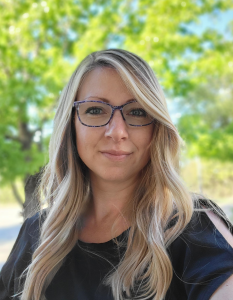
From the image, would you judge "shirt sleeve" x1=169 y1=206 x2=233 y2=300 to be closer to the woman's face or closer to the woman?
the woman

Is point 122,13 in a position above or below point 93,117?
above

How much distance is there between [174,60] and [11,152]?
96.1 inches

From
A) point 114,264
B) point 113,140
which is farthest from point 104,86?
point 114,264

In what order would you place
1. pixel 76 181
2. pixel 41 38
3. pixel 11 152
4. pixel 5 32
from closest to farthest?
pixel 76 181
pixel 11 152
pixel 5 32
pixel 41 38

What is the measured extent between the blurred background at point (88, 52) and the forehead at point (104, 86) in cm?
281

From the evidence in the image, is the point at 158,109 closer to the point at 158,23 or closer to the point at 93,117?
the point at 93,117

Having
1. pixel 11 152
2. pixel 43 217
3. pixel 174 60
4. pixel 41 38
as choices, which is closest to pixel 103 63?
pixel 43 217

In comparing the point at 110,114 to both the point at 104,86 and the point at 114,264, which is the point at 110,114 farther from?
the point at 114,264

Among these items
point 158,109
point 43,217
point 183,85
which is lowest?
point 43,217

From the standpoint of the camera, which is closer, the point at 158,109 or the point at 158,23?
the point at 158,109

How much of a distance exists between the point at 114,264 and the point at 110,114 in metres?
0.51

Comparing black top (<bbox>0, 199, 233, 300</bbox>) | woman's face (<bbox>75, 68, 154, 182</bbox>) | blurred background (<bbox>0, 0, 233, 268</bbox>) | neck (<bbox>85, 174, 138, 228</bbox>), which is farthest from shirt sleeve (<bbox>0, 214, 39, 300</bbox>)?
blurred background (<bbox>0, 0, 233, 268</bbox>)

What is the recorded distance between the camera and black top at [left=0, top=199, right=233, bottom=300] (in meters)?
0.90

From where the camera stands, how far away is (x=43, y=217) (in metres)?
1.38
